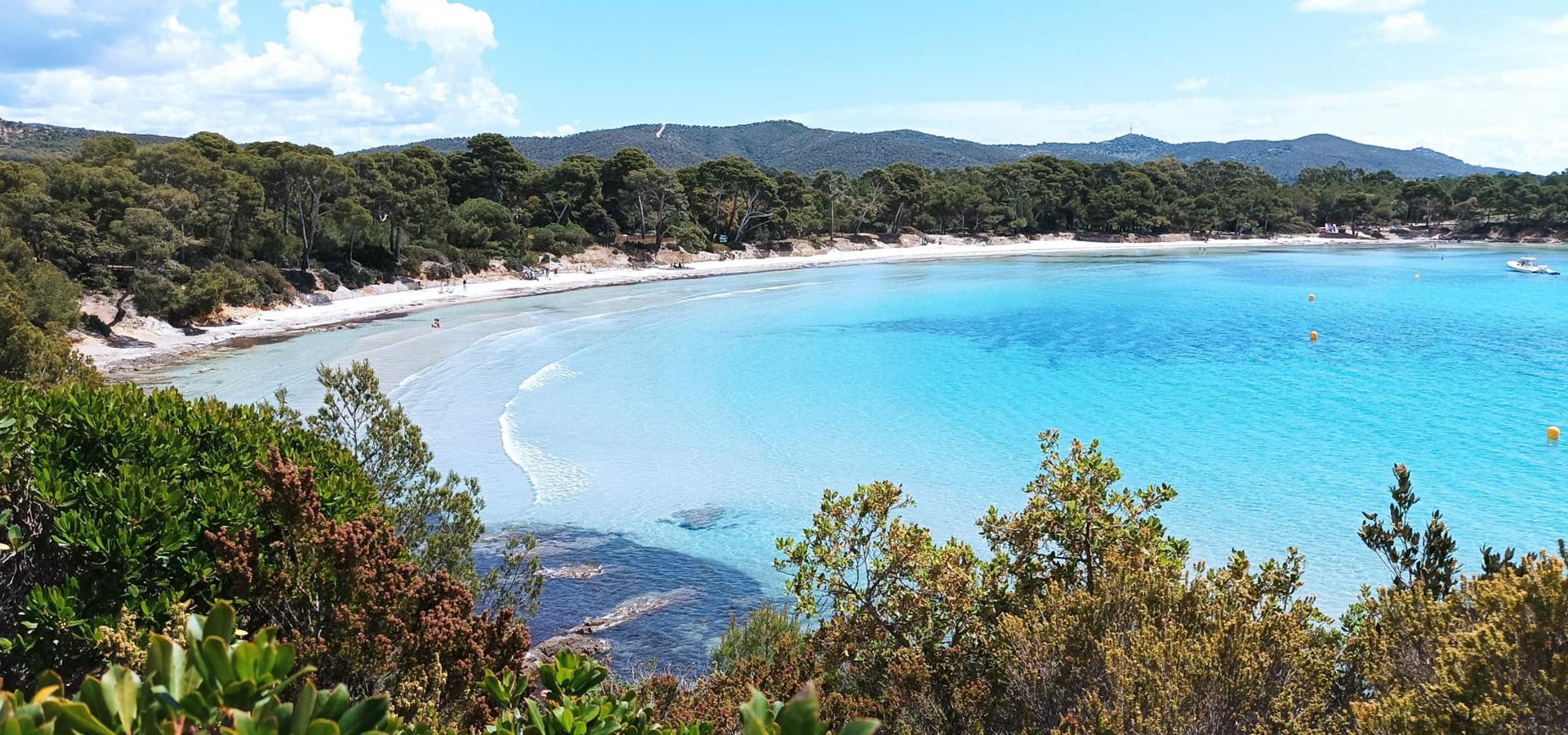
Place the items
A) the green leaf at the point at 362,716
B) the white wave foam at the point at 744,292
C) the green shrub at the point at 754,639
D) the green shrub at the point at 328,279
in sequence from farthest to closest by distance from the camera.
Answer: the white wave foam at the point at 744,292 → the green shrub at the point at 328,279 → the green shrub at the point at 754,639 → the green leaf at the point at 362,716

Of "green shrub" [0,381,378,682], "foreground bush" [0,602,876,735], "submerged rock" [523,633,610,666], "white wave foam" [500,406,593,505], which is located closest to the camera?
"foreground bush" [0,602,876,735]

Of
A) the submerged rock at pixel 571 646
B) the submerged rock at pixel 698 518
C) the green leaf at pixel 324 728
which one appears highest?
the green leaf at pixel 324 728

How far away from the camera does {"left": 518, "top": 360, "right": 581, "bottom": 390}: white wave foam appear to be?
26.2 meters

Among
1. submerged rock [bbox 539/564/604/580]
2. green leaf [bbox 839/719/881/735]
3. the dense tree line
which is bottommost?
submerged rock [bbox 539/564/604/580]

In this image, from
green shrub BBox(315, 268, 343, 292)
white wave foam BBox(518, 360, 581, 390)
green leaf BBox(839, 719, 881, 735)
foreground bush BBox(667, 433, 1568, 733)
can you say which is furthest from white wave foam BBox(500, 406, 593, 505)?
green shrub BBox(315, 268, 343, 292)

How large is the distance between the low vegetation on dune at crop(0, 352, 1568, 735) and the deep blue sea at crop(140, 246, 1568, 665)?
486cm

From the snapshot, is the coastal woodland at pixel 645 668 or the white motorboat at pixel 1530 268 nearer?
the coastal woodland at pixel 645 668

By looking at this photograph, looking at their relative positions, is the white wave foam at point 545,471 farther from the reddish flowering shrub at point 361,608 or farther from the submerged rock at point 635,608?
the reddish flowering shrub at point 361,608

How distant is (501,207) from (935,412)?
43.9 meters

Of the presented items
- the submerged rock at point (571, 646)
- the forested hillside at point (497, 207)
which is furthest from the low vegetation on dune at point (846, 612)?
the forested hillside at point (497, 207)

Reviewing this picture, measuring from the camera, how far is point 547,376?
27.6m

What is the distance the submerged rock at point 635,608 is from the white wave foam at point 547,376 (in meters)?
14.7

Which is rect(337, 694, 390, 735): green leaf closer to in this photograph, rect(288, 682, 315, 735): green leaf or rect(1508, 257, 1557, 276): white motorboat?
rect(288, 682, 315, 735): green leaf

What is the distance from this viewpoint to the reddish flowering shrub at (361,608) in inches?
189
